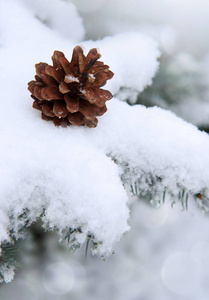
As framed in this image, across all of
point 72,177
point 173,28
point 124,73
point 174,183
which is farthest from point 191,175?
point 173,28

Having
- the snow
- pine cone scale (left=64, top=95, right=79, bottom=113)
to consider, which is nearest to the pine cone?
pine cone scale (left=64, top=95, right=79, bottom=113)

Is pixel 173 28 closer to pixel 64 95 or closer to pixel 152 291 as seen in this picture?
pixel 64 95

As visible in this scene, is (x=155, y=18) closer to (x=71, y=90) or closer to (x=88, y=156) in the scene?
(x=71, y=90)

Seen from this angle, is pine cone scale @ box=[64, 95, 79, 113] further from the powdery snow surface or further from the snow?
the snow

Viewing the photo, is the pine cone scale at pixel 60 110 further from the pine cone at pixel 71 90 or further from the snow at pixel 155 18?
the snow at pixel 155 18

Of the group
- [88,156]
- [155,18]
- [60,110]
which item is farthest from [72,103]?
[155,18]

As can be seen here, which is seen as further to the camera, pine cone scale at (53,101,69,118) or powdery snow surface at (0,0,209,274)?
pine cone scale at (53,101,69,118)
